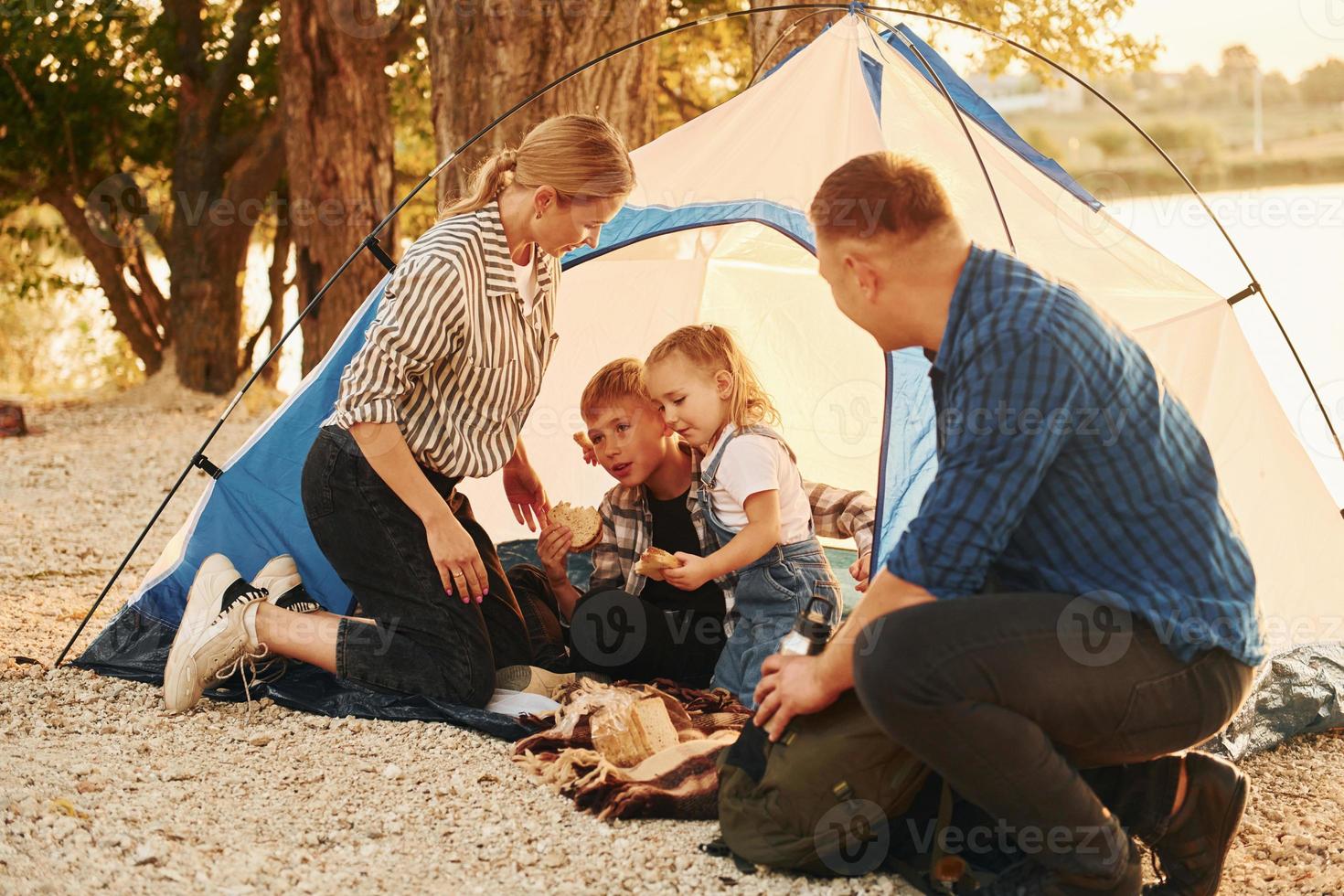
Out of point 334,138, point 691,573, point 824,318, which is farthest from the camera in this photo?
point 334,138

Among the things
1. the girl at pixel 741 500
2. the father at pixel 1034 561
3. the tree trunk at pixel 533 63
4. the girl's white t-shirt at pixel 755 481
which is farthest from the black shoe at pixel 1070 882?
the tree trunk at pixel 533 63

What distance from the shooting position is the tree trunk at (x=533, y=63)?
4215mm

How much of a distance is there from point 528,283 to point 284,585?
2.84 ft

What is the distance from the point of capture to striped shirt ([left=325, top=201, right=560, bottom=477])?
94.0 inches

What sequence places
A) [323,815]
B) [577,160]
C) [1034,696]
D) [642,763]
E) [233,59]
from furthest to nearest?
[233,59] → [577,160] → [642,763] → [323,815] → [1034,696]

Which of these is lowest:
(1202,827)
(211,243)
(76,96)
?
(1202,827)

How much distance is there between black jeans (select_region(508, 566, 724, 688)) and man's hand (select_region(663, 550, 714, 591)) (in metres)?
0.18

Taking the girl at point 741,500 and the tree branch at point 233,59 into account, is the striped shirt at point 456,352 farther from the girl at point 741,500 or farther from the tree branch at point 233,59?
the tree branch at point 233,59

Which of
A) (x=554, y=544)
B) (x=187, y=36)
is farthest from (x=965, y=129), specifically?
(x=187, y=36)

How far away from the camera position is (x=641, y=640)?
2.76 meters

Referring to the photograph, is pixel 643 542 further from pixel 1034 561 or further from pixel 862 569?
pixel 1034 561

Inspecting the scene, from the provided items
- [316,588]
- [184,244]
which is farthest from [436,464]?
[184,244]

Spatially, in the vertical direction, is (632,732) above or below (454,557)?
below

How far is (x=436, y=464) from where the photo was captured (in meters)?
2.58
